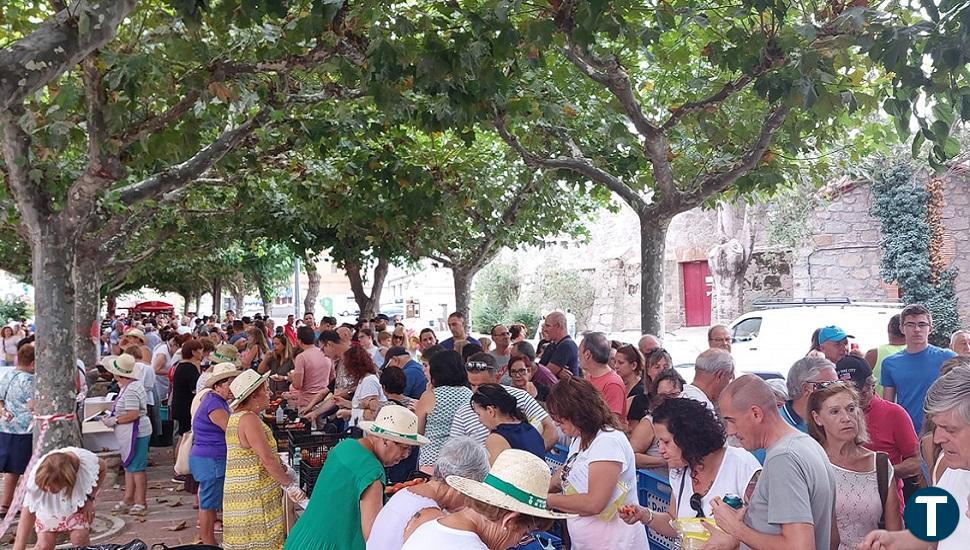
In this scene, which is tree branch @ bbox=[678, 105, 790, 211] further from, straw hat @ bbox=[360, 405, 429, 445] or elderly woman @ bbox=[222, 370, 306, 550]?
straw hat @ bbox=[360, 405, 429, 445]

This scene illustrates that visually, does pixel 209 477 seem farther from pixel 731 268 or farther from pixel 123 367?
pixel 731 268

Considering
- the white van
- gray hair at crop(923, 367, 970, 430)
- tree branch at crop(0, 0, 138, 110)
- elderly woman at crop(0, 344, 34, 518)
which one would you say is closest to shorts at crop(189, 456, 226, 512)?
elderly woman at crop(0, 344, 34, 518)

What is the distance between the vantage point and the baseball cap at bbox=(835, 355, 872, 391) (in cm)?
545

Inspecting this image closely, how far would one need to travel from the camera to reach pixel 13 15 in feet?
27.0

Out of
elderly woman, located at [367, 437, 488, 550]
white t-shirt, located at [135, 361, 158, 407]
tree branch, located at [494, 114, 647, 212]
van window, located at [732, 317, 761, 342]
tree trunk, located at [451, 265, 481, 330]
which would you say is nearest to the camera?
elderly woman, located at [367, 437, 488, 550]

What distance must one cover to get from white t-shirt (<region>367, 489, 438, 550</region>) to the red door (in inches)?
943

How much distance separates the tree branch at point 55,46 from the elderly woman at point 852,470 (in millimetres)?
4449

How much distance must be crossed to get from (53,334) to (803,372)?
629cm

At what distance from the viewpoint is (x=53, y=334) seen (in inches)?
307

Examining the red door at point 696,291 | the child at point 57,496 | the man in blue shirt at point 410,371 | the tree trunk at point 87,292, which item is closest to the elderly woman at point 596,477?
the child at point 57,496

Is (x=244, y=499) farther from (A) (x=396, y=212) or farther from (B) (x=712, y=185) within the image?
(A) (x=396, y=212)

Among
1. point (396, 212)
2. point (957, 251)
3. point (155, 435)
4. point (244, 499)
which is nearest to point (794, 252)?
point (957, 251)

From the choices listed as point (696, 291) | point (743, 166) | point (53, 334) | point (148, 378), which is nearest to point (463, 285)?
point (148, 378)
